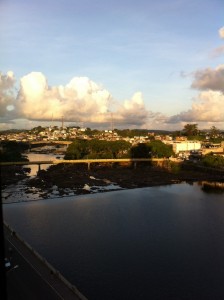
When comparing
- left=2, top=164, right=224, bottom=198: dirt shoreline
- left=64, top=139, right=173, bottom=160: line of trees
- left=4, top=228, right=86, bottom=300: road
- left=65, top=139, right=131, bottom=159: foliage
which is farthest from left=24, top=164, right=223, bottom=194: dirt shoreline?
left=4, top=228, right=86, bottom=300: road

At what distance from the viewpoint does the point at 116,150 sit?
229ft

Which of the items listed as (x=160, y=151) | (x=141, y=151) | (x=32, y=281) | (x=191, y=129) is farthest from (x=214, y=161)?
(x=191, y=129)

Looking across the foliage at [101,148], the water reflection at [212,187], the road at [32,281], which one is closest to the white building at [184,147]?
the foliage at [101,148]

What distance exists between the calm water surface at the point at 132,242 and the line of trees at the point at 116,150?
1192 inches

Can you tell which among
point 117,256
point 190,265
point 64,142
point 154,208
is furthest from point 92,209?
point 64,142

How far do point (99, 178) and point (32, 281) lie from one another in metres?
35.4

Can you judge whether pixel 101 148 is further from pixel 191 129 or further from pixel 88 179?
pixel 191 129

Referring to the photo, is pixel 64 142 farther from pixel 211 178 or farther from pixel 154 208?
pixel 154 208

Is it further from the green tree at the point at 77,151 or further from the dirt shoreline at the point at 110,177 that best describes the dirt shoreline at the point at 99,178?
the green tree at the point at 77,151

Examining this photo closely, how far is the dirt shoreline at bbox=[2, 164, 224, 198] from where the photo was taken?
40.3 m

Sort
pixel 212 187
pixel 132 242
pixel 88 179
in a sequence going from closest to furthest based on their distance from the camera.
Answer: pixel 132 242 < pixel 212 187 < pixel 88 179

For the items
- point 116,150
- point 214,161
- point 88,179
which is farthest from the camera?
point 116,150

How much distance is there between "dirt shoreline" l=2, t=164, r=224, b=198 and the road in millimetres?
20944

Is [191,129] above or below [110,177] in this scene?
above
